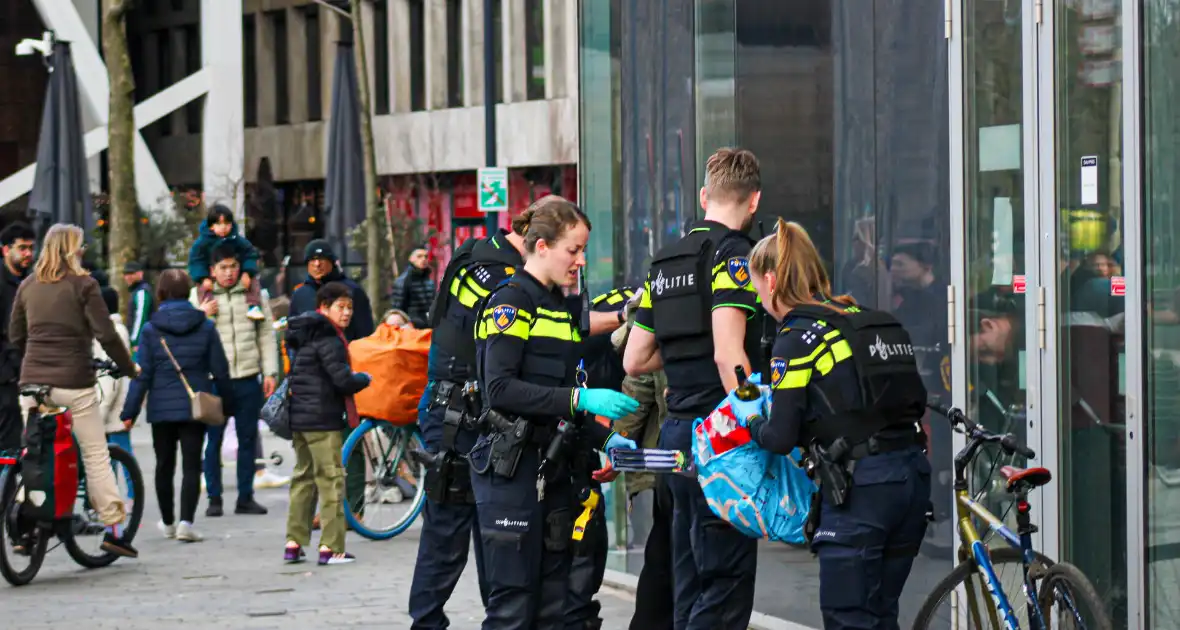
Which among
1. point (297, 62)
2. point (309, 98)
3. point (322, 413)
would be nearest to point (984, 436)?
Answer: point (322, 413)

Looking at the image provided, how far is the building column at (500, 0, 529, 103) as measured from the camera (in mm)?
41844

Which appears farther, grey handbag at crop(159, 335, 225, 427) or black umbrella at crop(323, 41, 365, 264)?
black umbrella at crop(323, 41, 365, 264)

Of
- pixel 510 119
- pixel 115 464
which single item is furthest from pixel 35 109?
pixel 115 464

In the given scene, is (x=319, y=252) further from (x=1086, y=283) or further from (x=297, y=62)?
(x=297, y=62)

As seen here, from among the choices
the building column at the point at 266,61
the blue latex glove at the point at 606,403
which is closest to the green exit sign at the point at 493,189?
the blue latex glove at the point at 606,403

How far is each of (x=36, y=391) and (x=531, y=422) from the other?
491cm

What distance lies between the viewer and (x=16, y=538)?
1073cm

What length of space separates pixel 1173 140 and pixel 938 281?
4.52 ft

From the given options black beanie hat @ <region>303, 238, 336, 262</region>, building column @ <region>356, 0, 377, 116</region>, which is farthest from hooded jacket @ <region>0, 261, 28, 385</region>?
building column @ <region>356, 0, 377, 116</region>

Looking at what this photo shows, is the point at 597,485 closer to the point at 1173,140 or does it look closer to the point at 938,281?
the point at 938,281

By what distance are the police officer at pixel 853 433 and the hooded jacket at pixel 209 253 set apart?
8.89m

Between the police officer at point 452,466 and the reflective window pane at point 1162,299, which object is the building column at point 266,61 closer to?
the police officer at point 452,466

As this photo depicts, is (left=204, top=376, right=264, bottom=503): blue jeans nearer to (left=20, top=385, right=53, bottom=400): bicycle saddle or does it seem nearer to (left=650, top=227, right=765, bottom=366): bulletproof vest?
(left=20, top=385, right=53, bottom=400): bicycle saddle

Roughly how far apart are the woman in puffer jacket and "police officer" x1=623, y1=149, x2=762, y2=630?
6.35 metres
